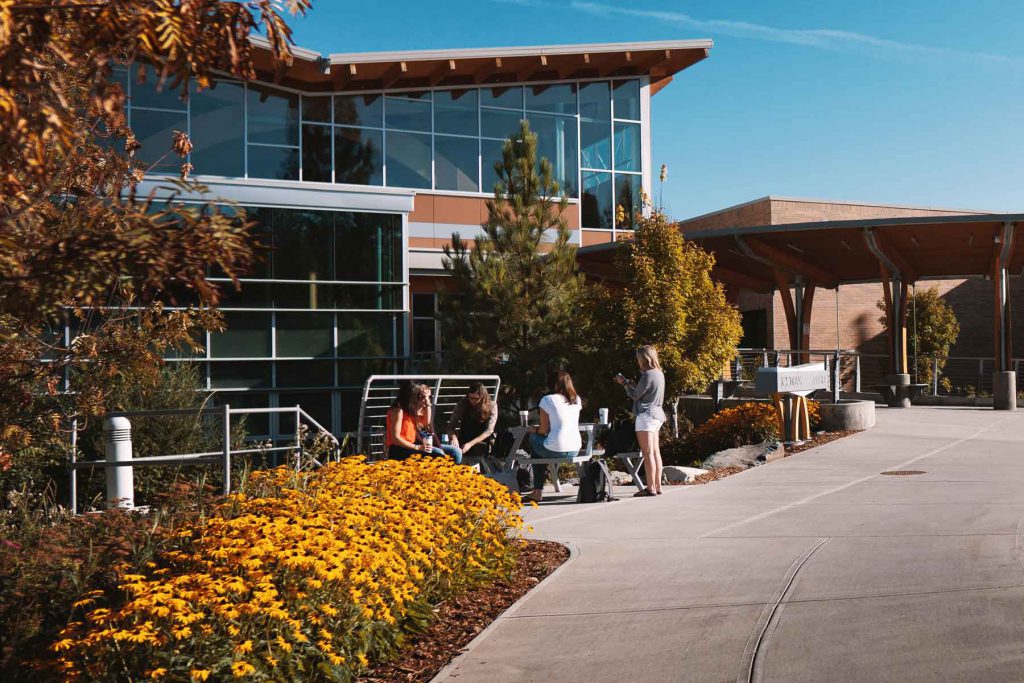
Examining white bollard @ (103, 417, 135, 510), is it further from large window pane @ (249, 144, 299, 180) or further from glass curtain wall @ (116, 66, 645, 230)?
large window pane @ (249, 144, 299, 180)

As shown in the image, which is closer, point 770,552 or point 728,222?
point 770,552

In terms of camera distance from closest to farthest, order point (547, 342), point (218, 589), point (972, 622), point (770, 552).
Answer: point (218, 589), point (972, 622), point (770, 552), point (547, 342)

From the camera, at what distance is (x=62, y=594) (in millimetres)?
4711

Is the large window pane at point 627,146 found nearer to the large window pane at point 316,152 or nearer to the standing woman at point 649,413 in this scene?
the large window pane at point 316,152

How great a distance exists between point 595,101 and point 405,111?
5.77 meters

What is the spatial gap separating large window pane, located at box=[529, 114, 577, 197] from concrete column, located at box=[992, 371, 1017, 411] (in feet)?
40.9

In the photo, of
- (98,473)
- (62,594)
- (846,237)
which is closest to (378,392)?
(98,473)

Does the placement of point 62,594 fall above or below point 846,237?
below

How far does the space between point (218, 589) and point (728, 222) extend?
36.2 meters

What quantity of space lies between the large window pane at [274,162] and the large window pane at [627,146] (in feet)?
30.8

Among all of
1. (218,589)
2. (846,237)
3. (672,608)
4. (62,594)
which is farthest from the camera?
(846,237)

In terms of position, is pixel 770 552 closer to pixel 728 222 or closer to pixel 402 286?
pixel 402 286

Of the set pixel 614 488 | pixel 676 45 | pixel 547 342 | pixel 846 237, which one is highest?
pixel 676 45

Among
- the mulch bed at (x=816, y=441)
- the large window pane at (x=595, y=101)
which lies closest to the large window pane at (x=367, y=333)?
the mulch bed at (x=816, y=441)
